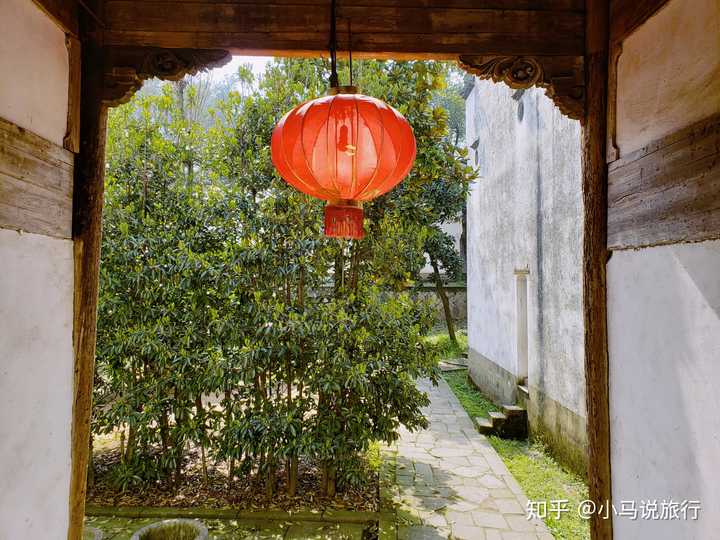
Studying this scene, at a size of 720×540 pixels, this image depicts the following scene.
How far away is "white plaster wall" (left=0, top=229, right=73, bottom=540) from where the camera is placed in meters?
2.11

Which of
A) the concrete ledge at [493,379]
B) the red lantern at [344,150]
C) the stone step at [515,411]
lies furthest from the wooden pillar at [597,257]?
the concrete ledge at [493,379]

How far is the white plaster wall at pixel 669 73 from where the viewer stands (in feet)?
6.56

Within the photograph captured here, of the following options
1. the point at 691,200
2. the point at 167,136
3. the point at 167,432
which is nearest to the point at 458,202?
the point at 167,136

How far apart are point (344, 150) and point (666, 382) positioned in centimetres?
191

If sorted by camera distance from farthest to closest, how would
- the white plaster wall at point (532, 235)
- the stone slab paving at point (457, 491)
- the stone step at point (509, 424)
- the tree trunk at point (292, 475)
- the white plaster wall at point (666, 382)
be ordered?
the stone step at point (509, 424), the white plaster wall at point (532, 235), the tree trunk at point (292, 475), the stone slab paving at point (457, 491), the white plaster wall at point (666, 382)

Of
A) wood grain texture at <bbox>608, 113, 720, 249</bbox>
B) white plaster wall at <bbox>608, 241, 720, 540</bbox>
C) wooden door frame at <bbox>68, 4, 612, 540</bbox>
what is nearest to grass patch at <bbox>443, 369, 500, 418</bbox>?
wooden door frame at <bbox>68, 4, 612, 540</bbox>

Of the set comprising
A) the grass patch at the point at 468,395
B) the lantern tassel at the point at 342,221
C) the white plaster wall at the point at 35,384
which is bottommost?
the grass patch at the point at 468,395

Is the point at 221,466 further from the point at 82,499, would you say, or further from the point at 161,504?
the point at 82,499

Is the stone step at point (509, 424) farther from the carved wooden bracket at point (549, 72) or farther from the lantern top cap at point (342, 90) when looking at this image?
the lantern top cap at point (342, 90)

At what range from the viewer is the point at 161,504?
534cm

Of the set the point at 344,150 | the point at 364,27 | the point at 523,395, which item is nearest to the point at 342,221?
the point at 344,150

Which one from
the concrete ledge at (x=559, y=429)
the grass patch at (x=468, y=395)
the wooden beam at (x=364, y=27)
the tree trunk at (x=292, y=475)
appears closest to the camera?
the wooden beam at (x=364, y=27)

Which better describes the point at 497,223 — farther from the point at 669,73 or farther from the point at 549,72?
the point at 669,73

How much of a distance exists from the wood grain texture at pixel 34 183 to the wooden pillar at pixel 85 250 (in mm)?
96
